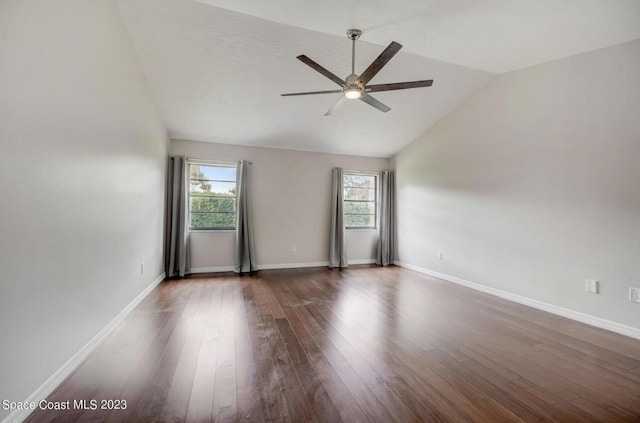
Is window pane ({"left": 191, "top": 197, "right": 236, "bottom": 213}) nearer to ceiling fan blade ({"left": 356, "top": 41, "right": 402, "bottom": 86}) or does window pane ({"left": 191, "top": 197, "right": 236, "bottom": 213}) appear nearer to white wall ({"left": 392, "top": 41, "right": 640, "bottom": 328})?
ceiling fan blade ({"left": 356, "top": 41, "right": 402, "bottom": 86})

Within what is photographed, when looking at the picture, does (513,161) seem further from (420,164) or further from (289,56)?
(289,56)

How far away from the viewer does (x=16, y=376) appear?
4.54ft

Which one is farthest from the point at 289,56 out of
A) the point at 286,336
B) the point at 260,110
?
the point at 286,336

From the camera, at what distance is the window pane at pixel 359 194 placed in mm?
6086

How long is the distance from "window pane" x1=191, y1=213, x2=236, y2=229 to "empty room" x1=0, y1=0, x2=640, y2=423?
54mm

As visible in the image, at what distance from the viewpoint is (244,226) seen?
5.11 metres

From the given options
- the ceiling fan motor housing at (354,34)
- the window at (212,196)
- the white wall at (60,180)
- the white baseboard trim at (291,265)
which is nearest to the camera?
the white wall at (60,180)

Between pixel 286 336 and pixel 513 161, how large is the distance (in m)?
3.54

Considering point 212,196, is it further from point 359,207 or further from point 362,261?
point 362,261

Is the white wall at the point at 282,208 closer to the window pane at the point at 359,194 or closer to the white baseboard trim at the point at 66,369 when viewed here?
the window pane at the point at 359,194

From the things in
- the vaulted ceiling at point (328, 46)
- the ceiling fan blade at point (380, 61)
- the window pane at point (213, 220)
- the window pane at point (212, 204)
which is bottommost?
the window pane at point (213, 220)

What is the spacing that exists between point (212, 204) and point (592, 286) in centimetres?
549

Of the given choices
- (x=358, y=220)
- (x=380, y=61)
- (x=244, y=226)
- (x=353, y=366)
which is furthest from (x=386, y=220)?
(x=353, y=366)

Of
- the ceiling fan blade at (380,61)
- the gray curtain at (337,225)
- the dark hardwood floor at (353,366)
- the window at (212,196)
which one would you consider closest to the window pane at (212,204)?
the window at (212,196)
